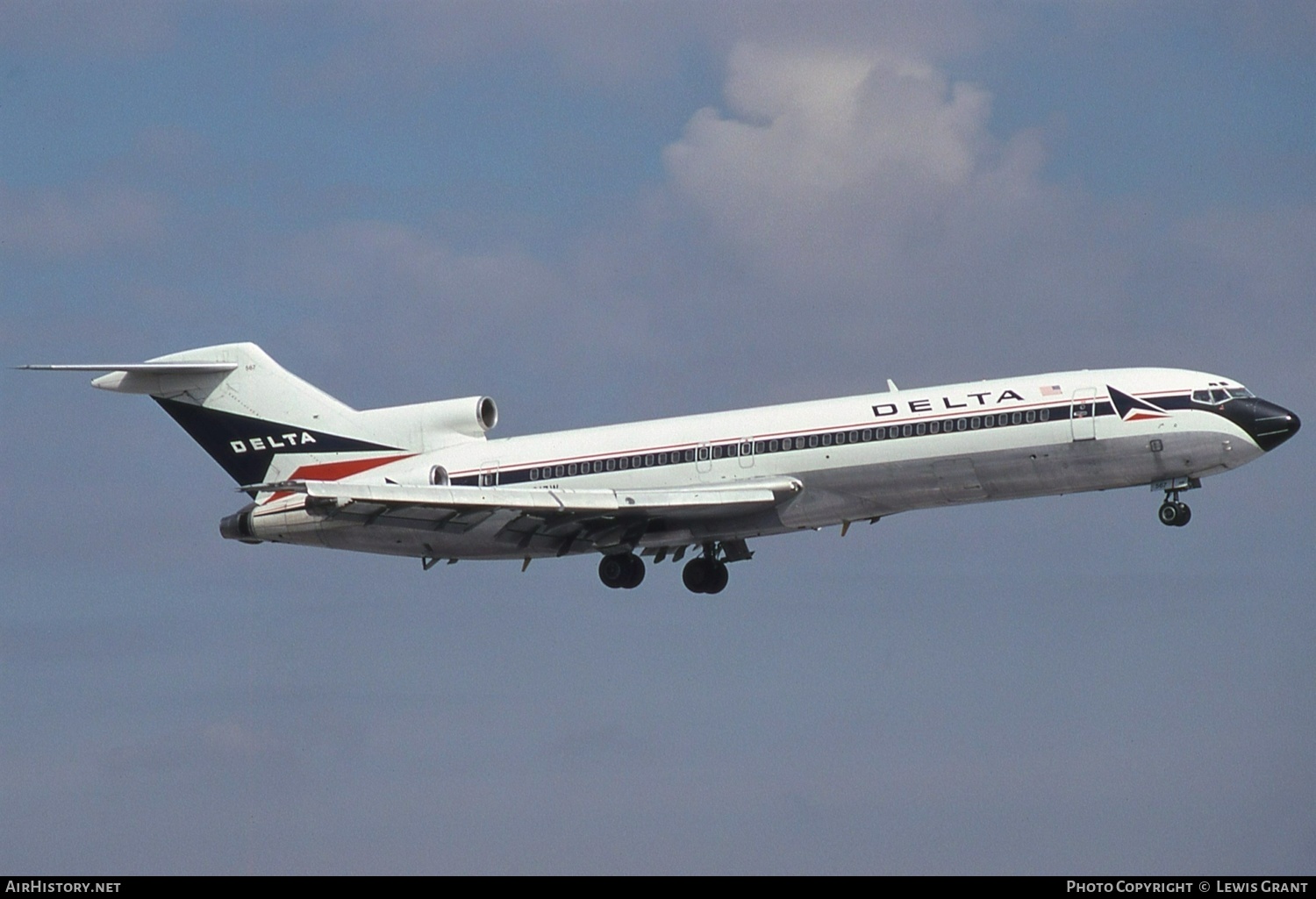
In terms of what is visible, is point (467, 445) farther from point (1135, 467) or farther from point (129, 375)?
point (1135, 467)

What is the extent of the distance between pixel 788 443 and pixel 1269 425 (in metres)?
10.4

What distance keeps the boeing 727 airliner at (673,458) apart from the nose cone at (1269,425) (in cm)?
4

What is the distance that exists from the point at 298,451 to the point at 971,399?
18153 mm

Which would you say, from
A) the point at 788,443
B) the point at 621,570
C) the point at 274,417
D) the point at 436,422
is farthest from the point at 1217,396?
the point at 274,417

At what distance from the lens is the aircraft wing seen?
41688mm

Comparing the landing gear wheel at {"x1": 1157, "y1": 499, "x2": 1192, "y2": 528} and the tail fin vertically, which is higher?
the tail fin

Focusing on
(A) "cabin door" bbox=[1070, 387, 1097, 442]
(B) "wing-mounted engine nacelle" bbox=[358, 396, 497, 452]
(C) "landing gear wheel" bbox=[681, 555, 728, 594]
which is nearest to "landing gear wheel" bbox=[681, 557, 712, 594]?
(C) "landing gear wheel" bbox=[681, 555, 728, 594]

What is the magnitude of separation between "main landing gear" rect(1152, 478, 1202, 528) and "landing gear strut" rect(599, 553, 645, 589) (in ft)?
41.3

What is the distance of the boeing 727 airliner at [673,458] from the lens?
39281mm

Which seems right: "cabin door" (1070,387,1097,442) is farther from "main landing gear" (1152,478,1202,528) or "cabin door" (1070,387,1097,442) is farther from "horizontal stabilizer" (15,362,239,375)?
"horizontal stabilizer" (15,362,239,375)

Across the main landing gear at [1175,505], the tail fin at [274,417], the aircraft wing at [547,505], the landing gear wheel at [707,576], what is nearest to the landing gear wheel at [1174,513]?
the main landing gear at [1175,505]

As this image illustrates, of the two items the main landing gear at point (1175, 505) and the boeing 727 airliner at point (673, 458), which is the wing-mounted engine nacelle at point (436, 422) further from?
the main landing gear at point (1175, 505)

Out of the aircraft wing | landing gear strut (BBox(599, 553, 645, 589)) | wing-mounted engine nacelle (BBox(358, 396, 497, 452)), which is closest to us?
the aircraft wing

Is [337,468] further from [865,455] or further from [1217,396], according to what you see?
[1217,396]
